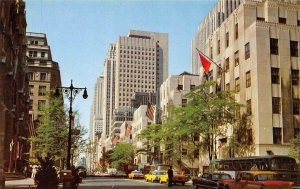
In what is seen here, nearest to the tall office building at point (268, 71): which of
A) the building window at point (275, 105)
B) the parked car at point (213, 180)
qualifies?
the building window at point (275, 105)

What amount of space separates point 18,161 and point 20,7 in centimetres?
2157

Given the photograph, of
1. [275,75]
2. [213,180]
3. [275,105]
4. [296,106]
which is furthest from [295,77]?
[213,180]

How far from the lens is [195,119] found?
53125 millimetres

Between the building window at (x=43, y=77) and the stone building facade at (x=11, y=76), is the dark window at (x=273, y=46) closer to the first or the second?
the stone building facade at (x=11, y=76)

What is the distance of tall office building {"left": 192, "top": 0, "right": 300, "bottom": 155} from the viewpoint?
163ft

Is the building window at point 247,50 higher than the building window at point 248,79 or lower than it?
higher

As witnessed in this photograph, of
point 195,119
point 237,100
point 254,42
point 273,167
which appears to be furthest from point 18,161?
point 273,167

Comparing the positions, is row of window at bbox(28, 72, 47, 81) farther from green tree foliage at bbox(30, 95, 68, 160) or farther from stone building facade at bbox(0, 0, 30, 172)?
green tree foliage at bbox(30, 95, 68, 160)

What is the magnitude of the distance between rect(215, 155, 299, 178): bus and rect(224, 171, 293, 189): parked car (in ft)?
15.8

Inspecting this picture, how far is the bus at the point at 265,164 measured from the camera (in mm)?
31748

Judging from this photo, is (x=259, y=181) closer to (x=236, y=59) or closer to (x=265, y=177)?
(x=265, y=177)

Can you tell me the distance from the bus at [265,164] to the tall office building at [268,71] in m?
11.2

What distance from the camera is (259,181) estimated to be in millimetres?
22734

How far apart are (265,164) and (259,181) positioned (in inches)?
403
